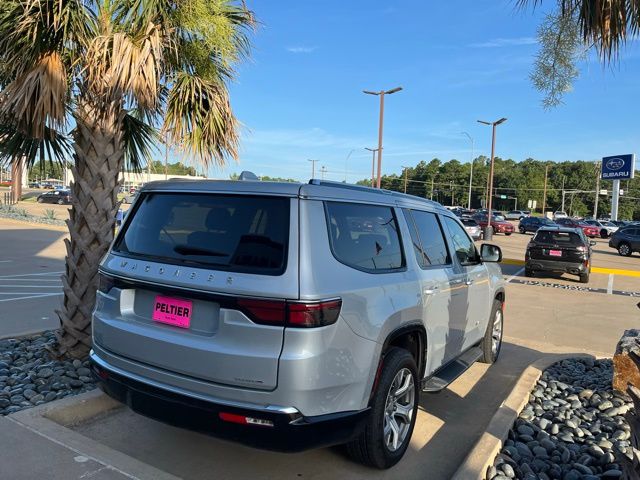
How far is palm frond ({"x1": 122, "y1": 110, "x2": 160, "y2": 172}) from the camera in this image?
5.79m

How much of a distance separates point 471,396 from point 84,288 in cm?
385

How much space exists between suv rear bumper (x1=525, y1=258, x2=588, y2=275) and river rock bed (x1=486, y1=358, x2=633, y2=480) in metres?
10.2

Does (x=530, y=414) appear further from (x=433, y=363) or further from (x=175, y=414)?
(x=175, y=414)

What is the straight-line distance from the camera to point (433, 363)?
13.3ft

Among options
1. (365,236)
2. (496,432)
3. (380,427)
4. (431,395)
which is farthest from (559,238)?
(380,427)

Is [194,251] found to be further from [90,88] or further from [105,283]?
[90,88]

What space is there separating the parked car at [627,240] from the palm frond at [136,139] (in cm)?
2883

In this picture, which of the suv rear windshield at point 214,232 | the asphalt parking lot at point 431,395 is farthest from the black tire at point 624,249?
the suv rear windshield at point 214,232

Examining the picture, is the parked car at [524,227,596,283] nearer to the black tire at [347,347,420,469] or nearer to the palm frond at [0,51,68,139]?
the black tire at [347,347,420,469]

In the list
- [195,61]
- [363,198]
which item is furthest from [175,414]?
[195,61]

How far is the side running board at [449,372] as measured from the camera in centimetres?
393

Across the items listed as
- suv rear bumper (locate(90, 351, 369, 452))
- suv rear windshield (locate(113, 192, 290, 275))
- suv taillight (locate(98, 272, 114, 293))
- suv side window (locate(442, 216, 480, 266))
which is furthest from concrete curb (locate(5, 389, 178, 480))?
suv side window (locate(442, 216, 480, 266))

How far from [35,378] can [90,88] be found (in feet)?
8.69

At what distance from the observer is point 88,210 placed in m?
4.79
